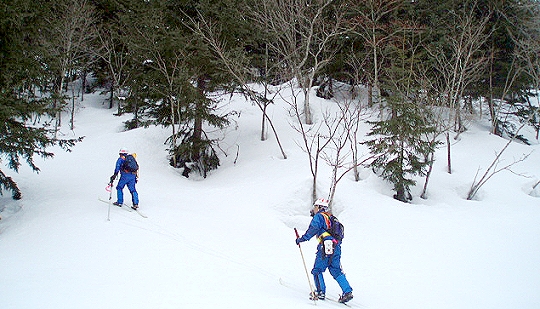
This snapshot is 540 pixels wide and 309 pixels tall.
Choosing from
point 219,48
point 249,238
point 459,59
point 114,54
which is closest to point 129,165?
point 249,238

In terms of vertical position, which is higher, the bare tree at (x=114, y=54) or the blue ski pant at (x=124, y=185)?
the bare tree at (x=114, y=54)

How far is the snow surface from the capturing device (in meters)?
5.40

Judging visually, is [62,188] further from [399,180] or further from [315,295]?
[399,180]

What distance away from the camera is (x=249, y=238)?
8992 millimetres

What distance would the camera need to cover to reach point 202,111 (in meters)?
14.8

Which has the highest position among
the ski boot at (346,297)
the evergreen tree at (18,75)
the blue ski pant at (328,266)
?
the evergreen tree at (18,75)

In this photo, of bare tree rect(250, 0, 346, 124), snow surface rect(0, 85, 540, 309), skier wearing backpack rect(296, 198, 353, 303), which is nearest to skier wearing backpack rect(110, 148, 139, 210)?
snow surface rect(0, 85, 540, 309)

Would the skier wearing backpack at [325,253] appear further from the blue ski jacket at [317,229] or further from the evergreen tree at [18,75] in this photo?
the evergreen tree at [18,75]

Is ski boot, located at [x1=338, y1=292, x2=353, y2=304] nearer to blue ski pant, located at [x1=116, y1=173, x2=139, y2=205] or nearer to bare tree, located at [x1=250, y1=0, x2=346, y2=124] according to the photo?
blue ski pant, located at [x1=116, y1=173, x2=139, y2=205]

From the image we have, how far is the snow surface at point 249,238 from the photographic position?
5.40 meters

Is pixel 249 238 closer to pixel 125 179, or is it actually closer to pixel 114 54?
pixel 125 179

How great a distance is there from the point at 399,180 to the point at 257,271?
24.6 ft

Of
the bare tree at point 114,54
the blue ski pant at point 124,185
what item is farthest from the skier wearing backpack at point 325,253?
the bare tree at point 114,54

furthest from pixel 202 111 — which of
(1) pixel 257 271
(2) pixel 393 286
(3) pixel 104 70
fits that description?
(3) pixel 104 70
